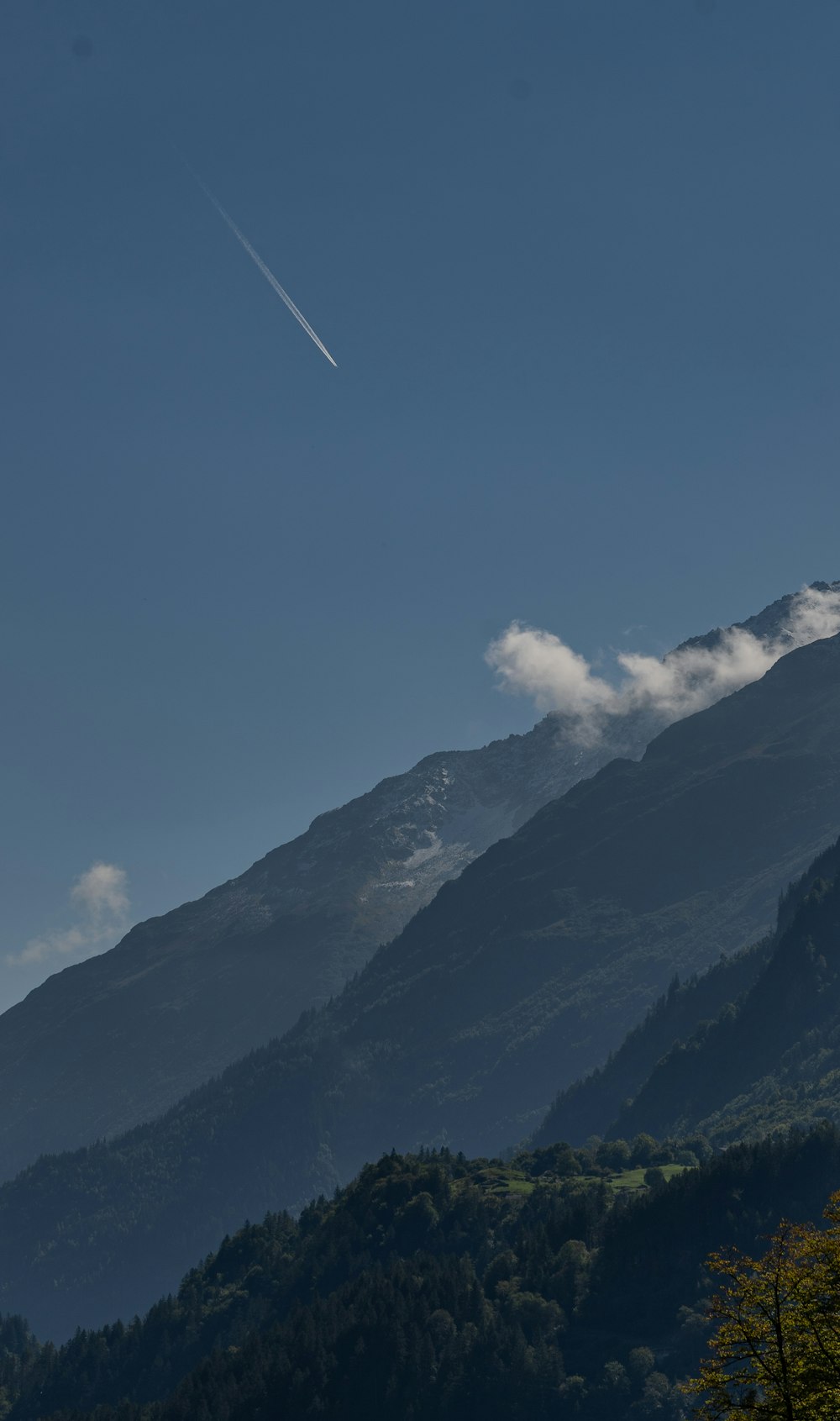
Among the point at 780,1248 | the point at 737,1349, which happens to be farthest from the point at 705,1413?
the point at 780,1248

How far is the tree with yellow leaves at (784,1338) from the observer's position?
66.5 meters

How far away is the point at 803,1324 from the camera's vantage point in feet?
228

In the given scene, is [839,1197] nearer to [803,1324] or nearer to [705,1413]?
[803,1324]

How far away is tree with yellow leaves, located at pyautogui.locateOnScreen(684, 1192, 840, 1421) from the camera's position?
66.5 meters

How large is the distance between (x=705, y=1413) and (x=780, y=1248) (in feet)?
29.7

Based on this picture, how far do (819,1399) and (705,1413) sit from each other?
6.32 m

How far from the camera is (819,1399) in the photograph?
6644 centimetres

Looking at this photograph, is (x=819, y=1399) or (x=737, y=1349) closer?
(x=819, y=1399)

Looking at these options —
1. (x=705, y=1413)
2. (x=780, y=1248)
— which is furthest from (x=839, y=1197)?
(x=705, y=1413)

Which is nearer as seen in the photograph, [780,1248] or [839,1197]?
[780,1248]

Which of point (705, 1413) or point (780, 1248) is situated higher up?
point (780, 1248)

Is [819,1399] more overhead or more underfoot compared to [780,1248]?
more underfoot

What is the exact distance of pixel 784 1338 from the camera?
224ft

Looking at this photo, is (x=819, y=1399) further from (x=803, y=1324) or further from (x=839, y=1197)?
(x=839, y=1197)
